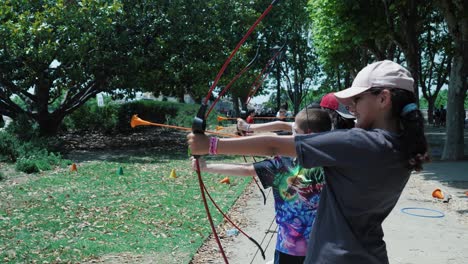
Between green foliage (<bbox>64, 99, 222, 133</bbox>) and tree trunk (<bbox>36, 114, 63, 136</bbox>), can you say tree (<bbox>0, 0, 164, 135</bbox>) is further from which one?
green foliage (<bbox>64, 99, 222, 133</bbox>)

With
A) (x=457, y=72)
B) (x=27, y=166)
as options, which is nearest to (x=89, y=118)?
(x=27, y=166)

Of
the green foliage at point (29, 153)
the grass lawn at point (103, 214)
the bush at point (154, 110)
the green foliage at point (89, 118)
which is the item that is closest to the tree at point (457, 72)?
the grass lawn at point (103, 214)

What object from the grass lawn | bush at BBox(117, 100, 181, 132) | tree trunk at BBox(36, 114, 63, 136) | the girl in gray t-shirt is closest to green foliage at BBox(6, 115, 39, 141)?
tree trunk at BBox(36, 114, 63, 136)

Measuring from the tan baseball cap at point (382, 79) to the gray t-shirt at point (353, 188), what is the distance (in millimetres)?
185

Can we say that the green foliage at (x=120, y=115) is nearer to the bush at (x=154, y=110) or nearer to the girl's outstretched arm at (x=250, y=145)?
the bush at (x=154, y=110)

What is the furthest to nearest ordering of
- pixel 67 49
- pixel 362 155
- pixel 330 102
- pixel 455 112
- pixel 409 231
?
pixel 67 49
pixel 455 112
pixel 409 231
pixel 330 102
pixel 362 155

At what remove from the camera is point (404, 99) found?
6.14 feet

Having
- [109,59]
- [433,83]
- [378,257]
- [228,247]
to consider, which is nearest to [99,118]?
[109,59]

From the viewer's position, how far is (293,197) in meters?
3.15

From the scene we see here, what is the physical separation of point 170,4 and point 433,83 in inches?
1202

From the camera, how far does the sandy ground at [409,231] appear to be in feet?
19.3

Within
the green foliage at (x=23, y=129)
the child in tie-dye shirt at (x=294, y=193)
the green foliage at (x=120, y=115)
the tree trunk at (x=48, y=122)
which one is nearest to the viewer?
the child in tie-dye shirt at (x=294, y=193)

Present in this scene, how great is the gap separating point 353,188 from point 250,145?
0.41m

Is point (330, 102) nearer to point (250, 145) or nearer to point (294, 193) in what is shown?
point (294, 193)
